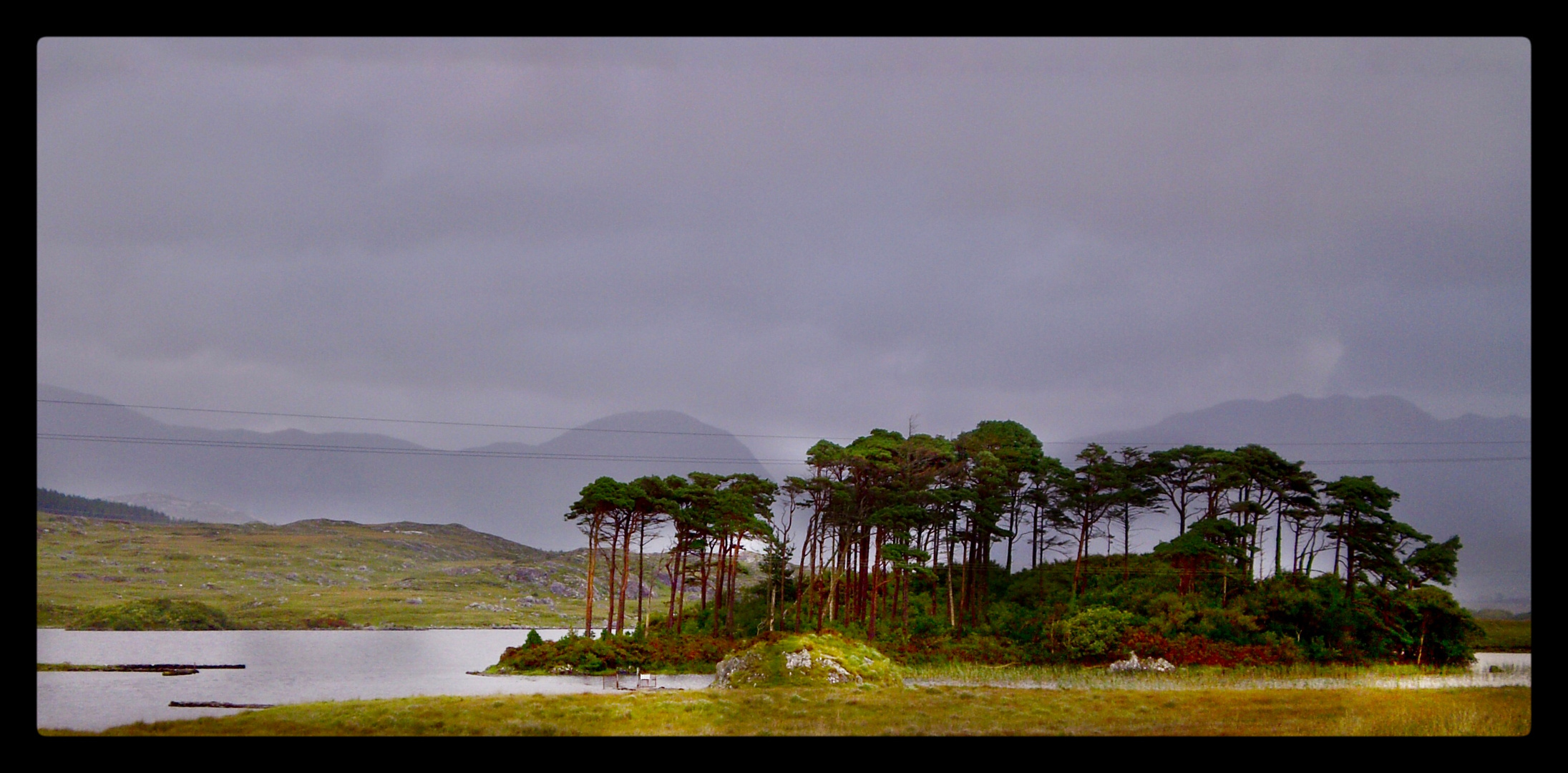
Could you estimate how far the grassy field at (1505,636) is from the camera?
3347 cm

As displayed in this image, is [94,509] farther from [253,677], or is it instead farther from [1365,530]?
[1365,530]

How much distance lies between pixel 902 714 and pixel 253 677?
18446mm

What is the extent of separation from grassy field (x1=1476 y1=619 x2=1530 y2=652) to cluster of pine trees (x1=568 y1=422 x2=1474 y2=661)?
535 cm

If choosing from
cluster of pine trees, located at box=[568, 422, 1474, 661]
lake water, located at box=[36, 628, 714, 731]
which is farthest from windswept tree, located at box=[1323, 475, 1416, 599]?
lake water, located at box=[36, 628, 714, 731]

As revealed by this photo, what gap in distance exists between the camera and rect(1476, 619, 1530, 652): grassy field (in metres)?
33.5

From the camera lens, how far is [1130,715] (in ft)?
63.3

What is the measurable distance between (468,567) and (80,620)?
145ft

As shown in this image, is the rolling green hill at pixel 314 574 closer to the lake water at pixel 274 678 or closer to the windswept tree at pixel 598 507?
the lake water at pixel 274 678

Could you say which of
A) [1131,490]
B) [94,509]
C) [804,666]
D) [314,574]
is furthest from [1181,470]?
[94,509]

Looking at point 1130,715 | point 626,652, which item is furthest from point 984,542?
point 1130,715

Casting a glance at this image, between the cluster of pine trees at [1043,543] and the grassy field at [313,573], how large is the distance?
40.8 m

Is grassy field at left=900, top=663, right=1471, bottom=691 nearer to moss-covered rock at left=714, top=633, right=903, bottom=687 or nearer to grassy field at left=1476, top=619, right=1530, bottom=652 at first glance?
moss-covered rock at left=714, top=633, right=903, bottom=687

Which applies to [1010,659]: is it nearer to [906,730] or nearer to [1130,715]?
[1130,715]

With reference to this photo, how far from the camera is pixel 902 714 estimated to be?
63.2 ft
